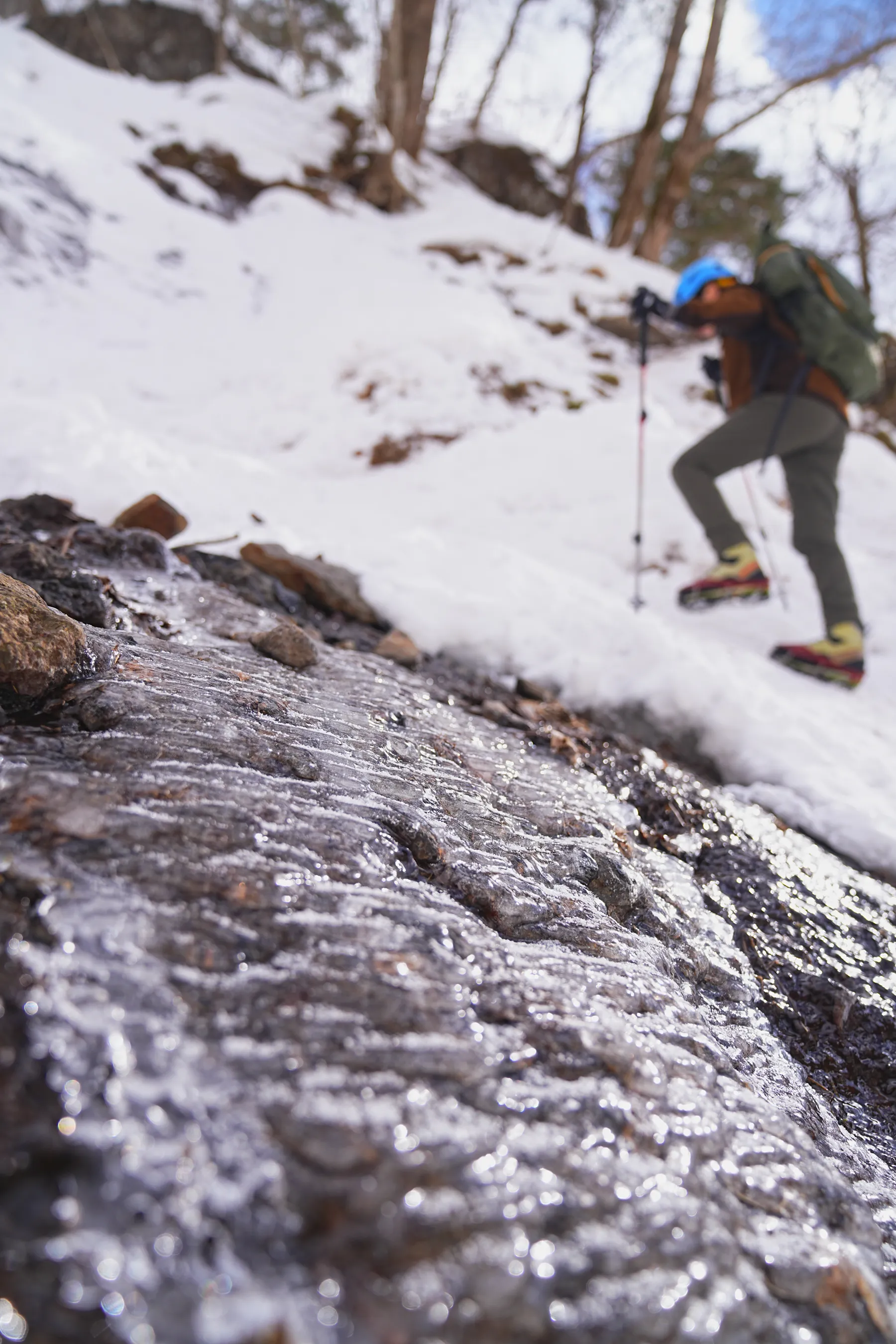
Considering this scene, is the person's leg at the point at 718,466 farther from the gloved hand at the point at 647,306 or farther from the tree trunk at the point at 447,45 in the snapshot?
the tree trunk at the point at 447,45

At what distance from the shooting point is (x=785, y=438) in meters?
3.72

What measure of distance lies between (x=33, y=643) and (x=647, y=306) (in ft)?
13.6

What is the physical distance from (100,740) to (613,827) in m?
1.44

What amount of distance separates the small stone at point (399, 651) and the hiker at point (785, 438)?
87.7 inches

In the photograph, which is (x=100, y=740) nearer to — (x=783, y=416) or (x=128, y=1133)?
(x=128, y=1133)

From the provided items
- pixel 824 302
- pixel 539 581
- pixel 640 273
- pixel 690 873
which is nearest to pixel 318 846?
pixel 690 873

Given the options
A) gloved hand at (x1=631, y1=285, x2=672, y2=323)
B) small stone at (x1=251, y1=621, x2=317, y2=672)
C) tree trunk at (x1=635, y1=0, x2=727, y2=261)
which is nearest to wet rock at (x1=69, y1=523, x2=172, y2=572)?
small stone at (x1=251, y1=621, x2=317, y2=672)

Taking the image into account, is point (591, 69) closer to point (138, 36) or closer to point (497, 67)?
point (497, 67)

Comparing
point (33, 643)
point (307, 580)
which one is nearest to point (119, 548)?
point (307, 580)

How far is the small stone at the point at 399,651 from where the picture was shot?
2809 mm

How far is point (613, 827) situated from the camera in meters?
2.00

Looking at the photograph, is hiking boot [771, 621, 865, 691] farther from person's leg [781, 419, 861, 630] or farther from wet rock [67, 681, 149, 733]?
wet rock [67, 681, 149, 733]

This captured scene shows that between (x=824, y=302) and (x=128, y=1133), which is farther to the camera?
(x=824, y=302)

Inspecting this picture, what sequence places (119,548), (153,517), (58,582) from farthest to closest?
(153,517), (119,548), (58,582)
